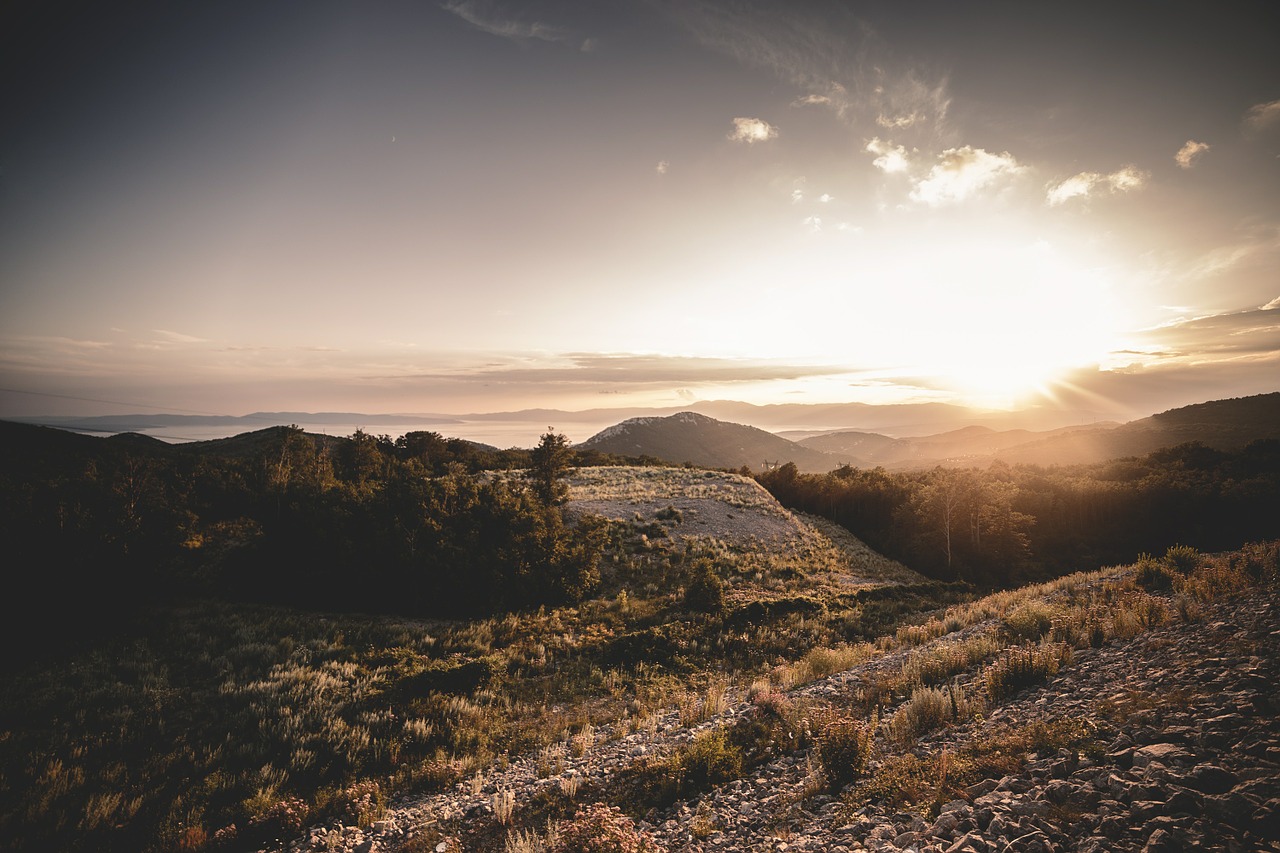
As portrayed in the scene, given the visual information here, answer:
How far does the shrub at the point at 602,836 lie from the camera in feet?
20.1

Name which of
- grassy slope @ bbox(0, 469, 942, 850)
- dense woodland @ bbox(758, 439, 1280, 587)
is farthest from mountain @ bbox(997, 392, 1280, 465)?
grassy slope @ bbox(0, 469, 942, 850)

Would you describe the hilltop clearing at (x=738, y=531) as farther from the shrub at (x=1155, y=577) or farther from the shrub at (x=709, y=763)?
the shrub at (x=709, y=763)

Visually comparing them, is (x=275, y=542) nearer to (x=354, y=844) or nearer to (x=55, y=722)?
(x=55, y=722)

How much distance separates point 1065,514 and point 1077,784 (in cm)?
5188

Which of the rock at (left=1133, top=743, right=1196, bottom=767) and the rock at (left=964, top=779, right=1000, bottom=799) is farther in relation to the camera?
the rock at (left=964, top=779, right=1000, bottom=799)

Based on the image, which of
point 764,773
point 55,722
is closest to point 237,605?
point 55,722

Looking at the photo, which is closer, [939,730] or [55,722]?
[939,730]

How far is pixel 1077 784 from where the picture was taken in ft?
16.3

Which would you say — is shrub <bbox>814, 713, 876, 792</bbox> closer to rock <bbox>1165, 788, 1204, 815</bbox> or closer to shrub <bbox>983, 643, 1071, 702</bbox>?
shrub <bbox>983, 643, 1071, 702</bbox>

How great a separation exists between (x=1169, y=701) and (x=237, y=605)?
85.6ft

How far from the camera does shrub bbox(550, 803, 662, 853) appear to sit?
613 cm

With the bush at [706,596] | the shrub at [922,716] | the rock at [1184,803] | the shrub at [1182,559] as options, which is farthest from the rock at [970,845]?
the bush at [706,596]

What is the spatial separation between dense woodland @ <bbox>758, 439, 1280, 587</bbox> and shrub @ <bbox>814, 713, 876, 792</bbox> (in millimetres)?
36213

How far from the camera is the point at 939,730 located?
7438 millimetres
